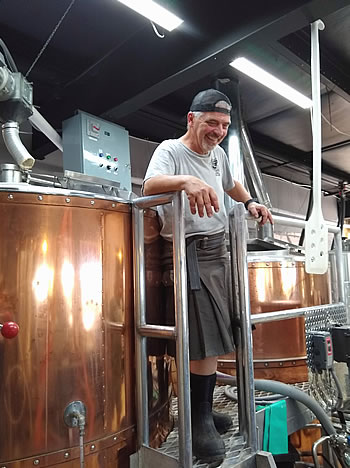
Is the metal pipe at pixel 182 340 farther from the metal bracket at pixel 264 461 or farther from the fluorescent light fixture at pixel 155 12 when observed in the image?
the fluorescent light fixture at pixel 155 12

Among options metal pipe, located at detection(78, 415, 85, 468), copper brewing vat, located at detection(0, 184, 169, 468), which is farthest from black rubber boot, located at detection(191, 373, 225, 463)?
metal pipe, located at detection(78, 415, 85, 468)

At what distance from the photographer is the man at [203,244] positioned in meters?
1.37

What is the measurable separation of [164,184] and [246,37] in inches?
84.6

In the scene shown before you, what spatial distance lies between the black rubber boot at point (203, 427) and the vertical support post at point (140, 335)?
0.61 ft

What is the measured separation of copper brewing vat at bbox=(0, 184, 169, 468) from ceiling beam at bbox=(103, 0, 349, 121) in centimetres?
215

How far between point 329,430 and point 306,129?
190 inches

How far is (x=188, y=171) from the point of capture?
163 cm

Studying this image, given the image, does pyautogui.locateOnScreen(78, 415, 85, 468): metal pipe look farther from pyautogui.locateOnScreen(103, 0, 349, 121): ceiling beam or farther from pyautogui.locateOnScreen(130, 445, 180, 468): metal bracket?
pyautogui.locateOnScreen(103, 0, 349, 121): ceiling beam

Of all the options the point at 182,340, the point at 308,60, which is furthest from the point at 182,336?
the point at 308,60

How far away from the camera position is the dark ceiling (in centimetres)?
300

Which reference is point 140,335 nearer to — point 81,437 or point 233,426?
point 81,437

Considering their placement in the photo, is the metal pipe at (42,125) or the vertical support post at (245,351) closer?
the vertical support post at (245,351)

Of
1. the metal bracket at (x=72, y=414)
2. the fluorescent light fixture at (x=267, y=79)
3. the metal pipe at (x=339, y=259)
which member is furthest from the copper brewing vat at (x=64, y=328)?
the fluorescent light fixture at (x=267, y=79)

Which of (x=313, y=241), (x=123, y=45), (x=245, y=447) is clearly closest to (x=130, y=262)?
(x=245, y=447)
